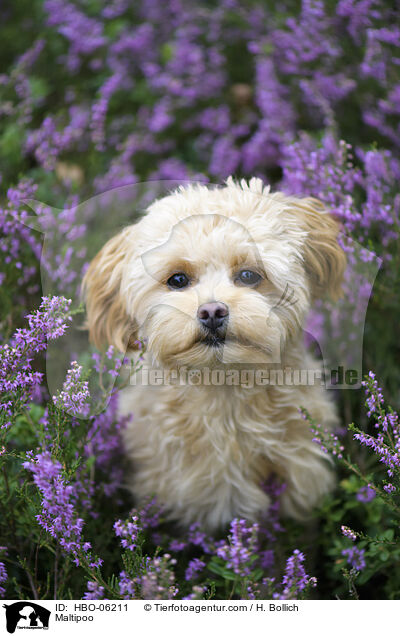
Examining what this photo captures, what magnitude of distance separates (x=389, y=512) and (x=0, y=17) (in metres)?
3.95

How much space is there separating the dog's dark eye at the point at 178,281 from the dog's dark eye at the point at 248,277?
152mm

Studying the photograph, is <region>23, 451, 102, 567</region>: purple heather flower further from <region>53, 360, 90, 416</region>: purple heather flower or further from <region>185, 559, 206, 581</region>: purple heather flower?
<region>185, 559, 206, 581</region>: purple heather flower

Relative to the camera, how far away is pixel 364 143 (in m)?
2.89

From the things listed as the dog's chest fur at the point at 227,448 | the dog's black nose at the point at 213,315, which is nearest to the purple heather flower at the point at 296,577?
the dog's chest fur at the point at 227,448

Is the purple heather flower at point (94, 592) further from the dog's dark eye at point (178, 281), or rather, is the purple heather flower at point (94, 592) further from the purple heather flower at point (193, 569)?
the dog's dark eye at point (178, 281)

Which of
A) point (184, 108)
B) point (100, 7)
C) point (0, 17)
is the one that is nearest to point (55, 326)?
point (184, 108)

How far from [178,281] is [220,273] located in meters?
0.13

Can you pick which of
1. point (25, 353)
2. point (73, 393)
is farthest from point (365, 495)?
point (25, 353)

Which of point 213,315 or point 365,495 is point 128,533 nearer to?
point 213,315

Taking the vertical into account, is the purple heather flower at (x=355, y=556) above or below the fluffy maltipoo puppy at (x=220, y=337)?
below

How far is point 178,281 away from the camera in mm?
1692

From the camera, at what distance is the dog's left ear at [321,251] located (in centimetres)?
183

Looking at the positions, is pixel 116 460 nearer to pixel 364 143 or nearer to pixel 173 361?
pixel 173 361

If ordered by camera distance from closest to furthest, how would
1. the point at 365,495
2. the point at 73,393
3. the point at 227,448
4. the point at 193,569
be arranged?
the point at 73,393
the point at 193,569
the point at 227,448
the point at 365,495
